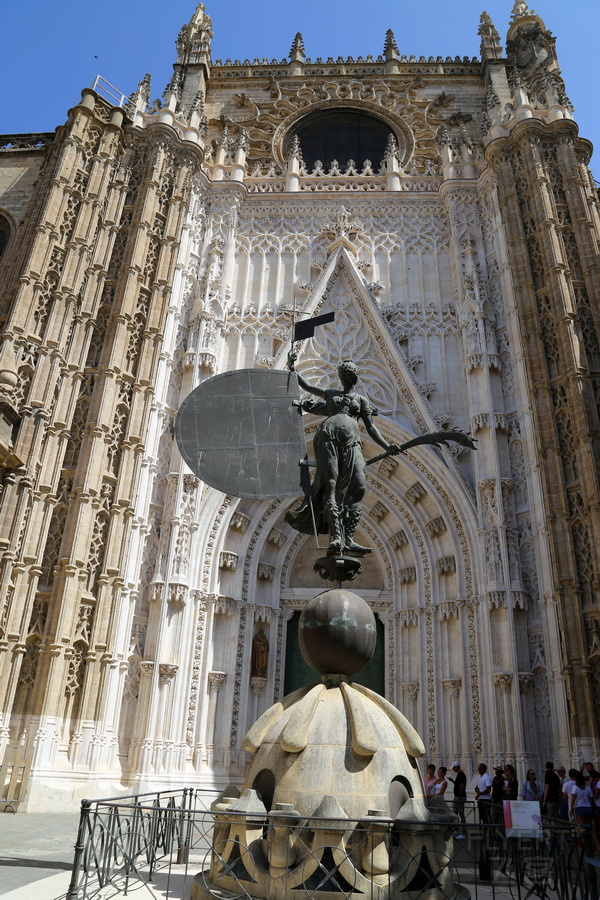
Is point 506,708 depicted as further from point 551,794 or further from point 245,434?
point 245,434

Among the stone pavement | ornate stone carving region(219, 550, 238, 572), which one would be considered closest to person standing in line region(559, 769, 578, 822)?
the stone pavement

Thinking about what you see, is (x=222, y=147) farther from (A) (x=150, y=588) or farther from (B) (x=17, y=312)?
(A) (x=150, y=588)

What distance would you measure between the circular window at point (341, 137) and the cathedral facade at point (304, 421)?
1394 mm

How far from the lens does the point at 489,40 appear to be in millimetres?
25984

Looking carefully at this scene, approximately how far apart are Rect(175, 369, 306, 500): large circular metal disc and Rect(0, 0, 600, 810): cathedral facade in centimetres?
721

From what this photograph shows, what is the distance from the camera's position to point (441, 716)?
632 inches

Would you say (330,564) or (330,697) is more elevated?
(330,564)

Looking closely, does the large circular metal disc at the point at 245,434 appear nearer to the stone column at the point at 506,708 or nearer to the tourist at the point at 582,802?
the tourist at the point at 582,802

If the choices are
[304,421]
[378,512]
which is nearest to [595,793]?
[378,512]

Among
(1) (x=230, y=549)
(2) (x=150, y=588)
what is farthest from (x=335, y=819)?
(1) (x=230, y=549)

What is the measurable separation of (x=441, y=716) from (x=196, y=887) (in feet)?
35.5

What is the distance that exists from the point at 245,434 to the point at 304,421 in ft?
32.9

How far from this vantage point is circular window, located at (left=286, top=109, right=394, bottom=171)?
2581 centimetres

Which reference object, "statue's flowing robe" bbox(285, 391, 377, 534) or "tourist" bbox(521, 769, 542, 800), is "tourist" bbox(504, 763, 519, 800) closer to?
"tourist" bbox(521, 769, 542, 800)
